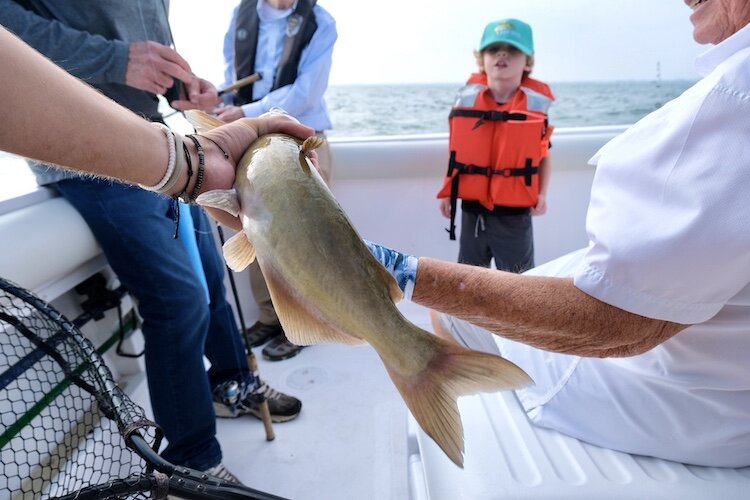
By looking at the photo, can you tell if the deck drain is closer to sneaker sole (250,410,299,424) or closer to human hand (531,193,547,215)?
sneaker sole (250,410,299,424)

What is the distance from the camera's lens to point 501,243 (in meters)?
3.82


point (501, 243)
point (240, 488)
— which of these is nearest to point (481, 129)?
point (501, 243)

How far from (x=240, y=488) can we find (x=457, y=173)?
303 centimetres

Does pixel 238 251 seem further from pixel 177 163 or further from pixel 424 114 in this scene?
pixel 424 114

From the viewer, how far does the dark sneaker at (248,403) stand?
2.70 meters

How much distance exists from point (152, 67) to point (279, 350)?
6.43 ft

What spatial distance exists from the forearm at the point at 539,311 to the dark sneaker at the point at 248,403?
4.91 feet

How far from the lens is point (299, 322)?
45.3 inches

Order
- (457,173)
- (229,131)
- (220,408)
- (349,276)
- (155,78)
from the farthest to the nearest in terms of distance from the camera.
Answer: (457,173)
(220,408)
(155,78)
(229,131)
(349,276)

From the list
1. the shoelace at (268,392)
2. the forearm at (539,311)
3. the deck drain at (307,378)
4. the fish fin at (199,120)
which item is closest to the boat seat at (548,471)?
the forearm at (539,311)

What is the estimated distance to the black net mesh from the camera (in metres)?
1.44

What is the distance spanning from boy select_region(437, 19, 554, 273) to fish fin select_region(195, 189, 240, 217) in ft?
8.94

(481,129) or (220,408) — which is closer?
(220,408)

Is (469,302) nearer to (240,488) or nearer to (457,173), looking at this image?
(240,488)
